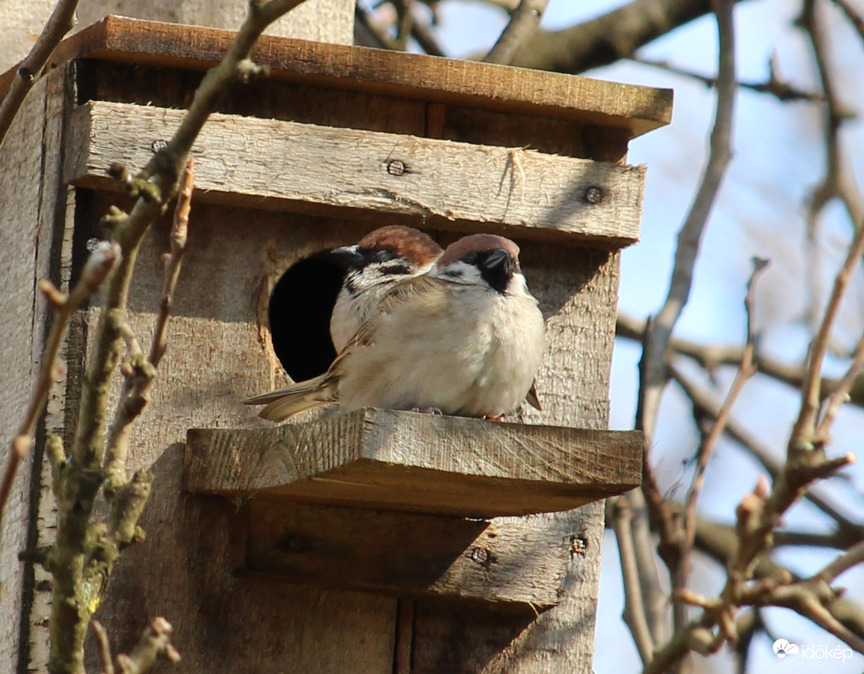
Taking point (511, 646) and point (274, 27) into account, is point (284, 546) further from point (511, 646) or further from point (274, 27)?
point (274, 27)

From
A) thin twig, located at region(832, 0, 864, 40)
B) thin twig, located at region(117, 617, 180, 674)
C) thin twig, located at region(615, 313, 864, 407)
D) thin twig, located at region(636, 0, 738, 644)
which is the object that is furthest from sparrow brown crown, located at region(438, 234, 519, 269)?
thin twig, located at region(832, 0, 864, 40)

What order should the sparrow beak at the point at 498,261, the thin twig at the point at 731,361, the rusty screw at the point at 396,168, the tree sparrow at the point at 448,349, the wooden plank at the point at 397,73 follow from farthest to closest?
the thin twig at the point at 731,361 → the rusty screw at the point at 396,168 → the wooden plank at the point at 397,73 → the sparrow beak at the point at 498,261 → the tree sparrow at the point at 448,349

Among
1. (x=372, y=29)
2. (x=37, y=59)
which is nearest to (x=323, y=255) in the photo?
(x=37, y=59)

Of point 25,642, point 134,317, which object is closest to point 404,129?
point 134,317

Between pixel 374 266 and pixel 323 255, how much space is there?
0.14m

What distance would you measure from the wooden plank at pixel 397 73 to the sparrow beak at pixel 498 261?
416mm

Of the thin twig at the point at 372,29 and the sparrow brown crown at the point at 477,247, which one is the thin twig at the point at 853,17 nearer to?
the thin twig at the point at 372,29

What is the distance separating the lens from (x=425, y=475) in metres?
2.34

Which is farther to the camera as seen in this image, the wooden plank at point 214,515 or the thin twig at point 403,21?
the thin twig at point 403,21

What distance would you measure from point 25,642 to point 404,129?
123 cm

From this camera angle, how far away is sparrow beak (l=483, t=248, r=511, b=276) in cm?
273

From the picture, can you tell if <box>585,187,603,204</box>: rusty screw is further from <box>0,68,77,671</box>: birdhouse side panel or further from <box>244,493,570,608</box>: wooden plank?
<box>0,68,77,671</box>: birdhouse side panel

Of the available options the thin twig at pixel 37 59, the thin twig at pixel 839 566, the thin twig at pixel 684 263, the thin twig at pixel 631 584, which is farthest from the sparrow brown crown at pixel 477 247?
the thin twig at pixel 839 566

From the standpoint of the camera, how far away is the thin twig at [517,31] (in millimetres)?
3768
